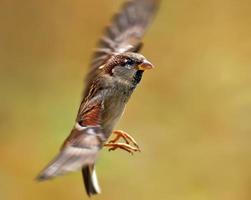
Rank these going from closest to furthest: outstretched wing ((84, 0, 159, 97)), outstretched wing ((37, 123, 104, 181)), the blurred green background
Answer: outstretched wing ((37, 123, 104, 181)) < outstretched wing ((84, 0, 159, 97)) < the blurred green background

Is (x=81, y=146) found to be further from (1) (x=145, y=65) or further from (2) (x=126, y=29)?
(2) (x=126, y=29)

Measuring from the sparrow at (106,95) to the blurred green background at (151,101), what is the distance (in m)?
1.28

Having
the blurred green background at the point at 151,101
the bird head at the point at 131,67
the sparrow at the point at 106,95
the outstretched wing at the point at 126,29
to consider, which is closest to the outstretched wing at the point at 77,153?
the sparrow at the point at 106,95

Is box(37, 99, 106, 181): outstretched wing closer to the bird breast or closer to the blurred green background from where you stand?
the bird breast

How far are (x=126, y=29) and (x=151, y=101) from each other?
1.66 meters

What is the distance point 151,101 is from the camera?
3.02 meters

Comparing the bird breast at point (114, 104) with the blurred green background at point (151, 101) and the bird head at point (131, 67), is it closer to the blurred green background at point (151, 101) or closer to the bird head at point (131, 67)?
the bird head at point (131, 67)

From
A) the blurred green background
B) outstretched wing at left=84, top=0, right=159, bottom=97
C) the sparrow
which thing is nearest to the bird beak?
the sparrow

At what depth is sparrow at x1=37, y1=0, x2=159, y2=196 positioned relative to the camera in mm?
937

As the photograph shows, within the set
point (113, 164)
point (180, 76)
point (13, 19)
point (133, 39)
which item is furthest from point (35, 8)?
point (133, 39)

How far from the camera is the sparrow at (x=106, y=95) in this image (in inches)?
36.9

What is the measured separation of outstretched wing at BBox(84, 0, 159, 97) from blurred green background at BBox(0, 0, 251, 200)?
128 cm

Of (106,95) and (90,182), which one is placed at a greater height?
(106,95)

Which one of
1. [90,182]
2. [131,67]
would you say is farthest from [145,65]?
[90,182]
